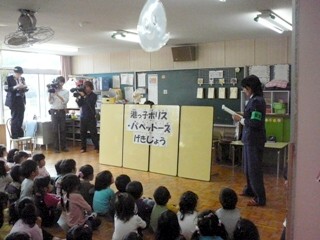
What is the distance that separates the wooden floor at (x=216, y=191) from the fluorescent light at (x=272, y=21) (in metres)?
2.24

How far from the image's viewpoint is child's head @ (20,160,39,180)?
119 inches

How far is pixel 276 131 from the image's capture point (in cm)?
546

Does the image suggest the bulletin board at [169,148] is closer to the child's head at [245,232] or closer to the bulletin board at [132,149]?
the bulletin board at [132,149]

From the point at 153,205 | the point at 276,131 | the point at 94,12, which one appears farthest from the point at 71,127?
the point at 153,205

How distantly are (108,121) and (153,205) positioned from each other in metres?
2.82

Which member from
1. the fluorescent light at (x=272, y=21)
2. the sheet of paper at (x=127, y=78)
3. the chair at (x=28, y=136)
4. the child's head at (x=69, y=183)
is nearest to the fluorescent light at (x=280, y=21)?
the fluorescent light at (x=272, y=21)

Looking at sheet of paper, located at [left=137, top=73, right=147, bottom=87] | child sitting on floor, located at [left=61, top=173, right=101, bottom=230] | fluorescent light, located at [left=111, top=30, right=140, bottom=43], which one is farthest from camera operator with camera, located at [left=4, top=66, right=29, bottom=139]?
A: child sitting on floor, located at [left=61, top=173, right=101, bottom=230]

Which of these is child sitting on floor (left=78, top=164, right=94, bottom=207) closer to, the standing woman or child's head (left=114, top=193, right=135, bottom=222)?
child's head (left=114, top=193, right=135, bottom=222)

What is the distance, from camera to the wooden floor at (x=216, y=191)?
2.97 metres

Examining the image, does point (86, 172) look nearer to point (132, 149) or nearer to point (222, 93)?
point (132, 149)

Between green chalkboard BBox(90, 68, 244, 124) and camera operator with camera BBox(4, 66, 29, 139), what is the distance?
260 centimetres

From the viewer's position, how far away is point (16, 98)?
611cm

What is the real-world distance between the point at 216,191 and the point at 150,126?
1490mm

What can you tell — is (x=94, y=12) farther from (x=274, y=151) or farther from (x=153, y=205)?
(x=274, y=151)
